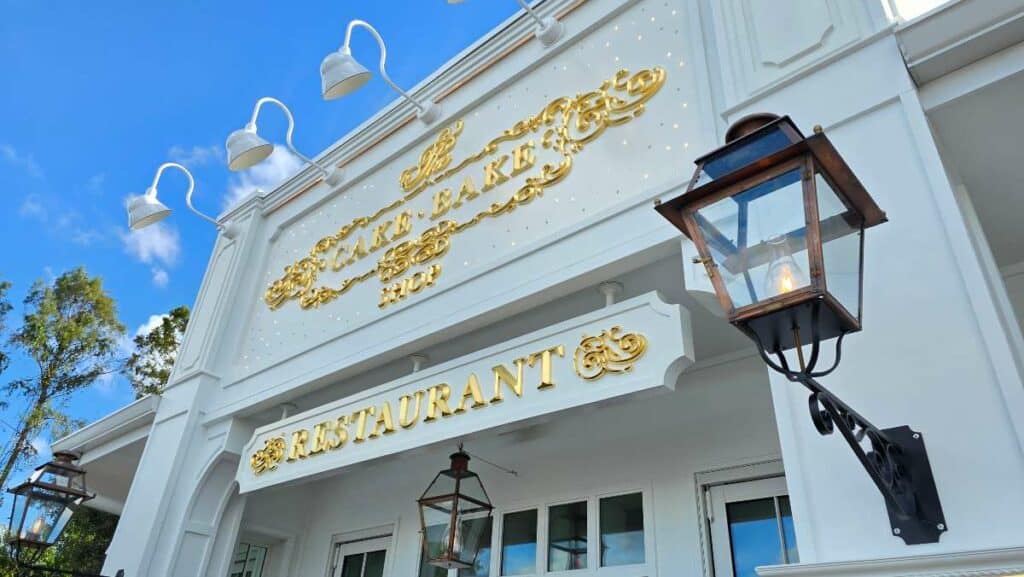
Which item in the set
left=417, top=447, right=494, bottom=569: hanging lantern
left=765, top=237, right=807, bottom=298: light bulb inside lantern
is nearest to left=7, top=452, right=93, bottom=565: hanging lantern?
left=417, top=447, right=494, bottom=569: hanging lantern

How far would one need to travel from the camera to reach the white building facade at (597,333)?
1985 millimetres

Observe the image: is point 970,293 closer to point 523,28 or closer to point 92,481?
point 523,28

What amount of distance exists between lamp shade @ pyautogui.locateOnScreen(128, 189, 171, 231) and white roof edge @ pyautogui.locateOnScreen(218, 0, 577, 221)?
3.08ft

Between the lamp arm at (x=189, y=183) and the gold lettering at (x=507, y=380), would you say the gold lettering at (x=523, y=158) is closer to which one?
the gold lettering at (x=507, y=380)

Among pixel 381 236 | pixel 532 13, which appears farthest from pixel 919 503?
pixel 381 236

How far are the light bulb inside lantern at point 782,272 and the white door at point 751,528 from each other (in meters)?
2.12

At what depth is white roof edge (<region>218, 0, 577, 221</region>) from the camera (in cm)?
445

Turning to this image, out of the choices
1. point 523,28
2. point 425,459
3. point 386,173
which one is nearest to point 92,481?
point 425,459

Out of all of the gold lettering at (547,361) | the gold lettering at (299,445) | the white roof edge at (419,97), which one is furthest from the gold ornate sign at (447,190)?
the gold lettering at (547,361)

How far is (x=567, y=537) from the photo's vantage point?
3.94m

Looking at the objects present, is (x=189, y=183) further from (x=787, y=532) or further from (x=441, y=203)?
(x=787, y=532)

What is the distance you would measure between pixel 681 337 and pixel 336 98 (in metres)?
2.78

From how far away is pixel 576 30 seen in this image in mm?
4090

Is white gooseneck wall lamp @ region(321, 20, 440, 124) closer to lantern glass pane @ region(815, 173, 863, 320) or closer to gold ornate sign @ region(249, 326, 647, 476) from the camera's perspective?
gold ornate sign @ region(249, 326, 647, 476)
